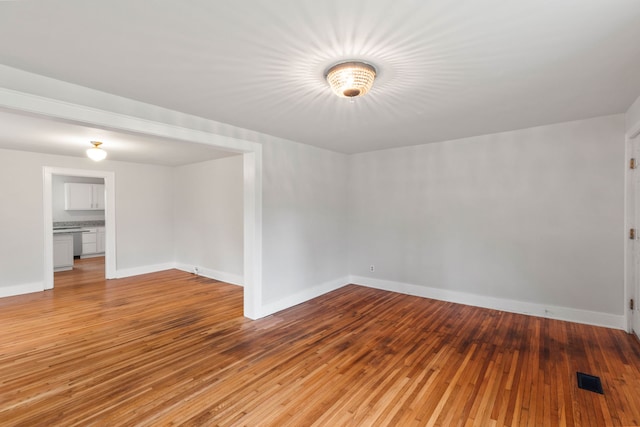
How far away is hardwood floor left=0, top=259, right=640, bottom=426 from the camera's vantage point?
81.2 inches

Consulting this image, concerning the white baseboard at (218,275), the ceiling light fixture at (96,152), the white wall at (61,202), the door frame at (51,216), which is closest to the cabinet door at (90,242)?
the white wall at (61,202)

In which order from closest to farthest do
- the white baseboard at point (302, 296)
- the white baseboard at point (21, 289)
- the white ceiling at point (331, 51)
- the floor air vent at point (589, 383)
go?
the white ceiling at point (331, 51)
the floor air vent at point (589, 383)
the white baseboard at point (302, 296)
the white baseboard at point (21, 289)

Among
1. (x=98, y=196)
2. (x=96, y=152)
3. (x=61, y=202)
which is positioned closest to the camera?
(x=96, y=152)

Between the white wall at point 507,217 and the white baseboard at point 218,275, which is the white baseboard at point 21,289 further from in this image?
the white wall at point 507,217

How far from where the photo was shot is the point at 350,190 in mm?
5594

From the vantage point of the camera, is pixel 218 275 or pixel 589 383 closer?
pixel 589 383

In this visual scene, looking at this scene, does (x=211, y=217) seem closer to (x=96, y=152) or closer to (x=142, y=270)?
(x=142, y=270)

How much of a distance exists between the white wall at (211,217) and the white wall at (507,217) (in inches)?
94.5

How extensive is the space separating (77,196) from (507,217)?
10.1 meters

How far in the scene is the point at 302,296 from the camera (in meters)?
4.54

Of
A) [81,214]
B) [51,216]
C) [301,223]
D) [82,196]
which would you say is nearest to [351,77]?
[301,223]

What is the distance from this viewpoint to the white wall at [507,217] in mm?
3457

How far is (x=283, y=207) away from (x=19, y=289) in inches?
190

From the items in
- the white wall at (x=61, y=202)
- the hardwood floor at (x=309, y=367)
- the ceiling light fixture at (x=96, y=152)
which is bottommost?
the hardwood floor at (x=309, y=367)
